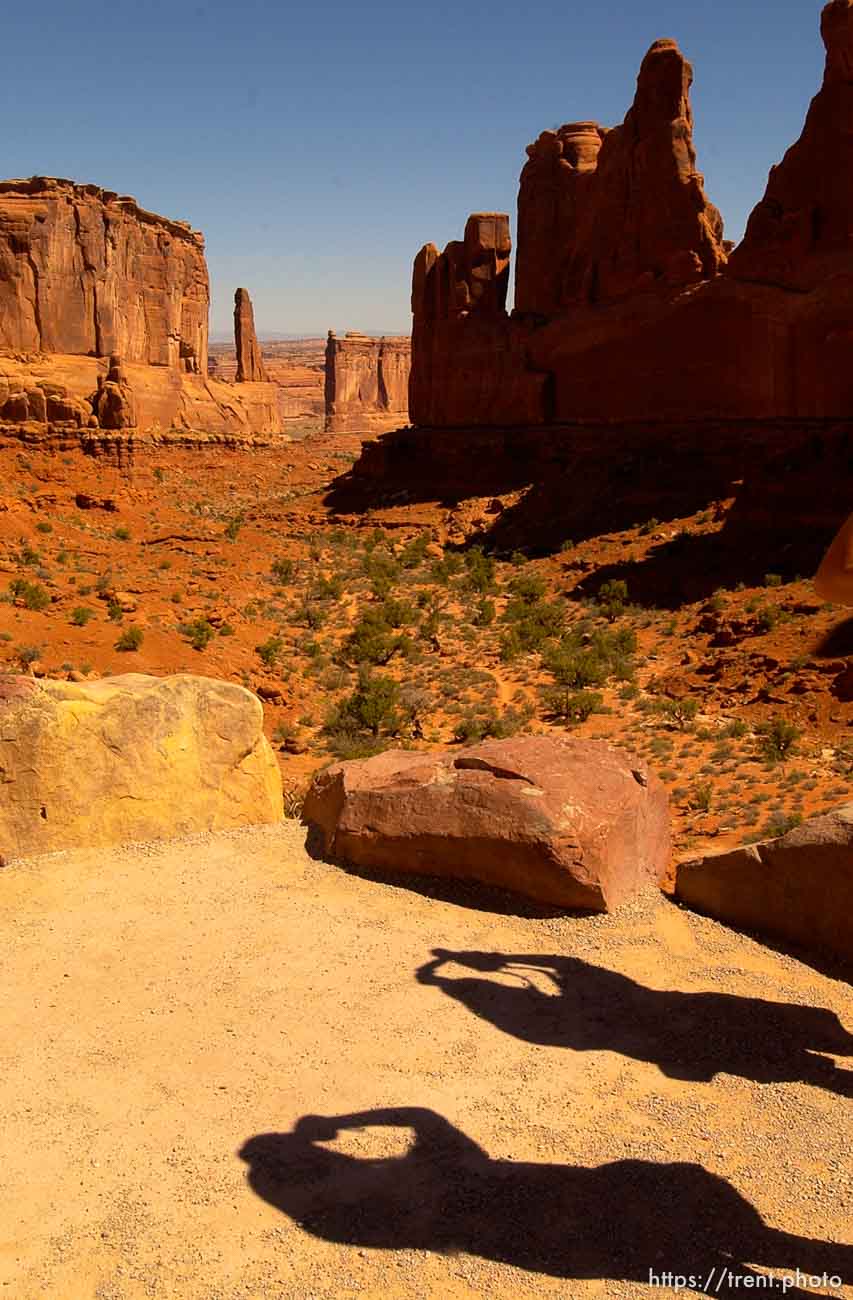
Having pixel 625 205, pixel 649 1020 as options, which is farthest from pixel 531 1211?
pixel 625 205

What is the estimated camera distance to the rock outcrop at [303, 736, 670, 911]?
6535 millimetres

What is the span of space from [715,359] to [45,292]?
2801 cm

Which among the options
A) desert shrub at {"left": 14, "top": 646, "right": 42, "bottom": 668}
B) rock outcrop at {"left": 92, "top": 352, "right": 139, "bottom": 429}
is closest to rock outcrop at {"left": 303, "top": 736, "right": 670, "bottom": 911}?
desert shrub at {"left": 14, "top": 646, "right": 42, "bottom": 668}

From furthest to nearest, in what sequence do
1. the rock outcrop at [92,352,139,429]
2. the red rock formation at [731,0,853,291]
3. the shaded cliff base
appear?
the rock outcrop at [92,352,139,429] → the shaded cliff base → the red rock formation at [731,0,853,291]

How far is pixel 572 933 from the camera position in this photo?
6266 mm

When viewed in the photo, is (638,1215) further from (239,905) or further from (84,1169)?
(239,905)

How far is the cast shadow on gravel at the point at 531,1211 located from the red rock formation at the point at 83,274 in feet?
143

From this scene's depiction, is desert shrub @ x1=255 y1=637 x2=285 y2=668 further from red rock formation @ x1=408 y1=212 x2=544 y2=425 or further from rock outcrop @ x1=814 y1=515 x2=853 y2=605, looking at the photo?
red rock formation @ x1=408 y1=212 x2=544 y2=425

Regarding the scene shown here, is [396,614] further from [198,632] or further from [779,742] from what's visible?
[779,742]

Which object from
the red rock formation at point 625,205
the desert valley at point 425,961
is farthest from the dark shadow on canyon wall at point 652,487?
the red rock formation at point 625,205

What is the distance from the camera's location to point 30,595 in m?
19.6

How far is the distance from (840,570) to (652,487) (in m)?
27.2

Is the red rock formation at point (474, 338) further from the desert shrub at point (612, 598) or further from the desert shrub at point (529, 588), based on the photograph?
the desert shrub at point (612, 598)

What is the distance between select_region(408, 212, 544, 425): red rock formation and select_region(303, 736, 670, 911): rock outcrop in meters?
30.5
